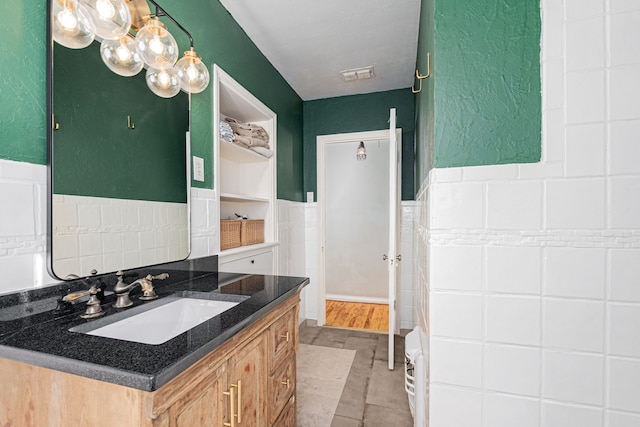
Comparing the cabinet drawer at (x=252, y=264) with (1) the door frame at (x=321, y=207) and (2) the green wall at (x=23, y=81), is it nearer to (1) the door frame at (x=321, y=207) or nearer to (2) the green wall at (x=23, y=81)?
(1) the door frame at (x=321, y=207)

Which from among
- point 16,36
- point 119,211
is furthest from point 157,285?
point 16,36

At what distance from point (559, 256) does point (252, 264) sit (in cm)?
187

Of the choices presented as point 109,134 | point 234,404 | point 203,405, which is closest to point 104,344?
point 203,405

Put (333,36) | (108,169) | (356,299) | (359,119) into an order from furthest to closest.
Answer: (356,299)
(359,119)
(333,36)
(108,169)

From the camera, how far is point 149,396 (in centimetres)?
61

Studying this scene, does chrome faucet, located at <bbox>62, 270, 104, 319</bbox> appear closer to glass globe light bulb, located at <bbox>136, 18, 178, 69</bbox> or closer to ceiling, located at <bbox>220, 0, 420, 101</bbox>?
glass globe light bulb, located at <bbox>136, 18, 178, 69</bbox>

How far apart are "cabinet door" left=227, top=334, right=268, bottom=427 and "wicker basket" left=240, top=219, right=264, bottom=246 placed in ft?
4.07

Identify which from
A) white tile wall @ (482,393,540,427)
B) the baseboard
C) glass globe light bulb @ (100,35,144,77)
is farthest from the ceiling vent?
the baseboard

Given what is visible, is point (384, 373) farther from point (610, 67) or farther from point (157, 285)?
point (610, 67)

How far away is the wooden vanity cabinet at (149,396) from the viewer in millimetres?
638

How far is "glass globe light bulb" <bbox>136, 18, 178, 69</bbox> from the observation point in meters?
1.15

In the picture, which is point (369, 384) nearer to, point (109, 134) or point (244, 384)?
point (244, 384)

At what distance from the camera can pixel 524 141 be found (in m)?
1.02

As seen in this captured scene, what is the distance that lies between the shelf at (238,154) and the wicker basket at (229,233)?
0.52 metres
